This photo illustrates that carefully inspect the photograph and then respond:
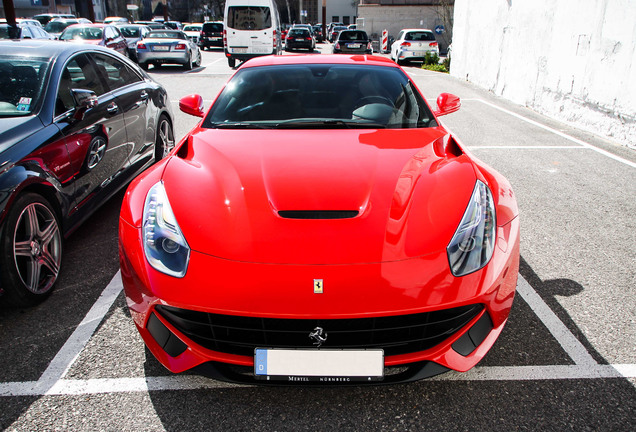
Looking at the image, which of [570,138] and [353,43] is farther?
[353,43]

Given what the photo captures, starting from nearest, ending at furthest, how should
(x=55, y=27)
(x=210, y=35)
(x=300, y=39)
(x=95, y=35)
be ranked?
(x=95, y=35) < (x=55, y=27) < (x=300, y=39) < (x=210, y=35)

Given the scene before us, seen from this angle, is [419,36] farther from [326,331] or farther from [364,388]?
[326,331]

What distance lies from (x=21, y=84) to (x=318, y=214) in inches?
102

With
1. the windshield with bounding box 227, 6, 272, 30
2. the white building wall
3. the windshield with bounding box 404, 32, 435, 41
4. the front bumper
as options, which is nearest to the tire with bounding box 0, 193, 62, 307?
the front bumper

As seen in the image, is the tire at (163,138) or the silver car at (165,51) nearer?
the tire at (163,138)

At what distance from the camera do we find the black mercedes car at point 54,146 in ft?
8.95

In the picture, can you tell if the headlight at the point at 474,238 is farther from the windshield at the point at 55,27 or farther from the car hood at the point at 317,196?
the windshield at the point at 55,27

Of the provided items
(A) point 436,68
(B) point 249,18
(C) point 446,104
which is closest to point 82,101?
(C) point 446,104

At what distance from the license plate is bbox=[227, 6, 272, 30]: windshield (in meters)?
18.8

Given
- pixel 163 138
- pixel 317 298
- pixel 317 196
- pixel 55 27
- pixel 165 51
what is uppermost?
pixel 55 27

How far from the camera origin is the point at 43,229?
117 inches

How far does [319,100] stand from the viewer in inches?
127

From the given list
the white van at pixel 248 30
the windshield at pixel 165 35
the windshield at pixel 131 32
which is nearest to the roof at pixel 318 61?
the white van at pixel 248 30

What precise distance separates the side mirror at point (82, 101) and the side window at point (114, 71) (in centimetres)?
82
